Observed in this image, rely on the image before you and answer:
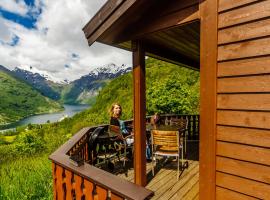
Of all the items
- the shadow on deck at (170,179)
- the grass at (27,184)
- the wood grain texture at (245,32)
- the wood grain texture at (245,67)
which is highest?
the wood grain texture at (245,32)

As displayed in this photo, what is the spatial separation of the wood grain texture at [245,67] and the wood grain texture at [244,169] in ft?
3.40

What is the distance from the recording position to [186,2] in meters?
3.43

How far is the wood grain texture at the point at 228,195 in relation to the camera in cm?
282

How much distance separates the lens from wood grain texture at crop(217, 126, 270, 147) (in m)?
2.63

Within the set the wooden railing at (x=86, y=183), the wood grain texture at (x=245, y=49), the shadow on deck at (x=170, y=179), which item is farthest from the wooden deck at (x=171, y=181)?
the wood grain texture at (x=245, y=49)

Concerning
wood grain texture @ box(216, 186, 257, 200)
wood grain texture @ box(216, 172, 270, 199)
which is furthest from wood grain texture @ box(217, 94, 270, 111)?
wood grain texture @ box(216, 186, 257, 200)

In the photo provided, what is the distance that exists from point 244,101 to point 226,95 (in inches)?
9.0

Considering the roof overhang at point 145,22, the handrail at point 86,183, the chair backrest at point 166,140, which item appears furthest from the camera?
the chair backrest at point 166,140

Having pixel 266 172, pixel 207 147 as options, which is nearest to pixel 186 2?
pixel 207 147

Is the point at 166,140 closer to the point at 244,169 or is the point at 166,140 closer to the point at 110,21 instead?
the point at 244,169

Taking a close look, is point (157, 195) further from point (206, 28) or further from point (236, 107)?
point (206, 28)

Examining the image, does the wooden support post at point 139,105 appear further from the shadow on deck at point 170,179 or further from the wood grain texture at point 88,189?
the wood grain texture at point 88,189

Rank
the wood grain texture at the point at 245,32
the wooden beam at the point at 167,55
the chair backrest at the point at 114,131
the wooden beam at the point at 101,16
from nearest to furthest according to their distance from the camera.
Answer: the wood grain texture at the point at 245,32 < the wooden beam at the point at 101,16 < the wooden beam at the point at 167,55 < the chair backrest at the point at 114,131

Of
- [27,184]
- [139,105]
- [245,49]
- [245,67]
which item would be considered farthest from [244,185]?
[27,184]
